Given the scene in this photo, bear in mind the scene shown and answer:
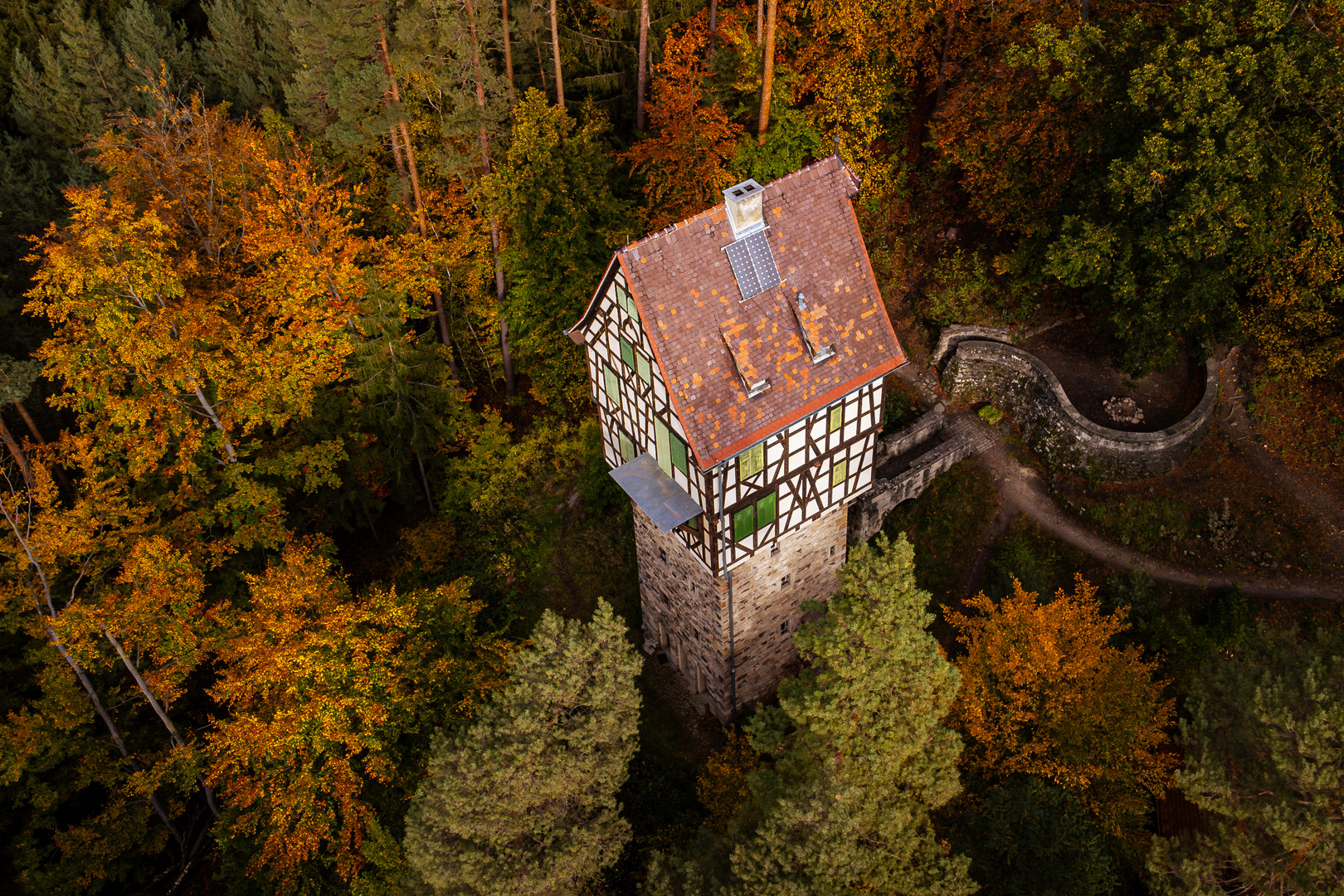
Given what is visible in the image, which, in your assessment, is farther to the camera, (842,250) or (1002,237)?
(1002,237)

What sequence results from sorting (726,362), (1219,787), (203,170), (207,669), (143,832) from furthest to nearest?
(207,669)
(203,170)
(143,832)
(726,362)
(1219,787)

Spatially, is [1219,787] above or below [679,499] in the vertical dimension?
below

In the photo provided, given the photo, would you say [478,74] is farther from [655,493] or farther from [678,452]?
[655,493]

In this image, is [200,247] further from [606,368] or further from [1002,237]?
[1002,237]

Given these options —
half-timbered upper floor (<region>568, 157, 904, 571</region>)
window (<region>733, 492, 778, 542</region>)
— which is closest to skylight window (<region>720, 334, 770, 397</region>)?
half-timbered upper floor (<region>568, 157, 904, 571</region>)

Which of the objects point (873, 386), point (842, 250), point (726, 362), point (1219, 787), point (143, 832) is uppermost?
point (842, 250)

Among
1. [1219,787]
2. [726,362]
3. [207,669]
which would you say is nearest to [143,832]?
[207,669]

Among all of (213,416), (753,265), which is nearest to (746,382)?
(753,265)

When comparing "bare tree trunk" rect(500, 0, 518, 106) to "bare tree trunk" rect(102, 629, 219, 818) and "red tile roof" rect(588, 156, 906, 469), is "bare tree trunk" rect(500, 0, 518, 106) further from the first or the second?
"bare tree trunk" rect(102, 629, 219, 818)

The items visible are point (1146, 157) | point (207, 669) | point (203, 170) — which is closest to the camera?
point (1146, 157)
